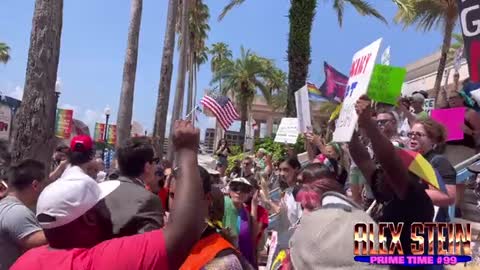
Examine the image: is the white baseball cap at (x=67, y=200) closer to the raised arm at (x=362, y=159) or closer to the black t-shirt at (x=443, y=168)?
the raised arm at (x=362, y=159)

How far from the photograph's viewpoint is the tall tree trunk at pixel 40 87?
8.42 m

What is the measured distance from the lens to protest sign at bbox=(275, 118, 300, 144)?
10.3 metres

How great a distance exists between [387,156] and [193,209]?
1.44 metres

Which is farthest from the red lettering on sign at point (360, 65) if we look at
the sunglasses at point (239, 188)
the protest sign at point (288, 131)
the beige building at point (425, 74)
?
the beige building at point (425, 74)

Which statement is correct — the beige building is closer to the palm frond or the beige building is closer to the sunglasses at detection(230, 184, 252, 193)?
the palm frond

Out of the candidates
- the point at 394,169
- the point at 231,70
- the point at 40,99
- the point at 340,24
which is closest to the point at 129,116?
the point at 40,99

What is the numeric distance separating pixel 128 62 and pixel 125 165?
39.5 ft

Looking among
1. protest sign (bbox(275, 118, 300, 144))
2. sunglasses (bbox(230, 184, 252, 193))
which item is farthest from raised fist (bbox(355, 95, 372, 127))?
protest sign (bbox(275, 118, 300, 144))

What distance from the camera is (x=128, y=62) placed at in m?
15.9

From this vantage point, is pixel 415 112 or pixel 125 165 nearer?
pixel 125 165

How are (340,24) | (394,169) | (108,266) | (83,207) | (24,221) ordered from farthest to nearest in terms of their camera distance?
(340,24) < (24,221) < (394,169) < (83,207) < (108,266)

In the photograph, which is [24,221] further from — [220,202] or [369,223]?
[369,223]

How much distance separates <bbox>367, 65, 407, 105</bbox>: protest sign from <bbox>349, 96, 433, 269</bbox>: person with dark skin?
1.10m

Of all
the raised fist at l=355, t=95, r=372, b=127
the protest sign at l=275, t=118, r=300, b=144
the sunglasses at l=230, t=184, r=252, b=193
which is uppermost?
the protest sign at l=275, t=118, r=300, b=144
